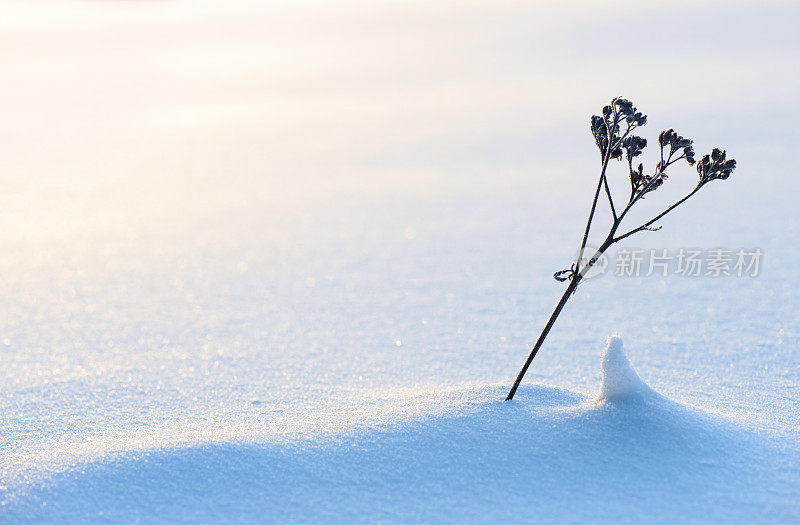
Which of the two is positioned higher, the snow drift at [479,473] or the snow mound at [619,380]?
the snow mound at [619,380]

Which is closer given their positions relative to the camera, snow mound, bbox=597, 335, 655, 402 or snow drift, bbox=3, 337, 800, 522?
snow drift, bbox=3, 337, 800, 522

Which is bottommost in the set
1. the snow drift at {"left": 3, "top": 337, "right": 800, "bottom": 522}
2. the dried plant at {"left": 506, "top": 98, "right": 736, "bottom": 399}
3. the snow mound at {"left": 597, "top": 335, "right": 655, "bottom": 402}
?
the snow drift at {"left": 3, "top": 337, "right": 800, "bottom": 522}

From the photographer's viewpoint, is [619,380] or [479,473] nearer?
[479,473]

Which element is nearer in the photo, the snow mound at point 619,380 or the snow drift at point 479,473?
the snow drift at point 479,473

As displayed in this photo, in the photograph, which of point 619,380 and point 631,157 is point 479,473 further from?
point 631,157

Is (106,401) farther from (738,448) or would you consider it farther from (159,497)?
(738,448)

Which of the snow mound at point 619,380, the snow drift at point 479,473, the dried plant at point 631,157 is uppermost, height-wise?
the dried plant at point 631,157

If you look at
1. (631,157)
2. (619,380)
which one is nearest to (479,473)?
(619,380)
